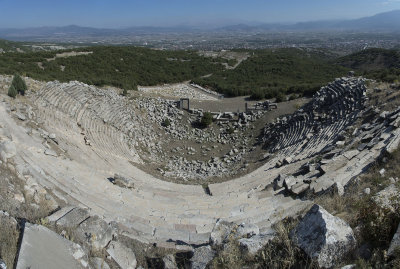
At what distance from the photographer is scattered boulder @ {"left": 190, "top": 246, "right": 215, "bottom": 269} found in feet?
16.3

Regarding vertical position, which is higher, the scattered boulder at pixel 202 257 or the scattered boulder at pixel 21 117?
the scattered boulder at pixel 21 117

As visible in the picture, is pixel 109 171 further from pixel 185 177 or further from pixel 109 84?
pixel 109 84

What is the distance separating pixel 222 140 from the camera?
69.2 feet

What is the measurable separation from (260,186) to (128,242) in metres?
6.26

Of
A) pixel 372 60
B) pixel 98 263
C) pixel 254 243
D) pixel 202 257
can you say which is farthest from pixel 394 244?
pixel 372 60

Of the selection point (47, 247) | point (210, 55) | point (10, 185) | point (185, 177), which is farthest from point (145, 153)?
point (210, 55)

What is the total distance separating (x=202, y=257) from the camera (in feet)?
17.0

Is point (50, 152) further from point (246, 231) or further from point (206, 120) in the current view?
point (206, 120)

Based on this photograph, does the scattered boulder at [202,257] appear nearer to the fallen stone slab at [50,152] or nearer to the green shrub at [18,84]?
the fallen stone slab at [50,152]

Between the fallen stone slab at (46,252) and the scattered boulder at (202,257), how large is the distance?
5.92 feet

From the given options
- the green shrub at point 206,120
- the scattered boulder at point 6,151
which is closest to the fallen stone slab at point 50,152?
the scattered boulder at point 6,151

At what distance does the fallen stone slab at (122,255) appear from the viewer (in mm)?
5648

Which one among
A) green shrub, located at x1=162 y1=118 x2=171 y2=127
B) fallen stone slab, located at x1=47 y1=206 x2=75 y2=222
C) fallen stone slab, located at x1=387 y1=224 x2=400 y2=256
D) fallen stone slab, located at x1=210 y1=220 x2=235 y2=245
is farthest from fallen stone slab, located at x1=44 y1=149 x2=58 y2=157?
green shrub, located at x1=162 y1=118 x2=171 y2=127

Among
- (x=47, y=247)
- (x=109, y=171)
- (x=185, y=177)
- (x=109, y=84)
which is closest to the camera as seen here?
(x=47, y=247)
